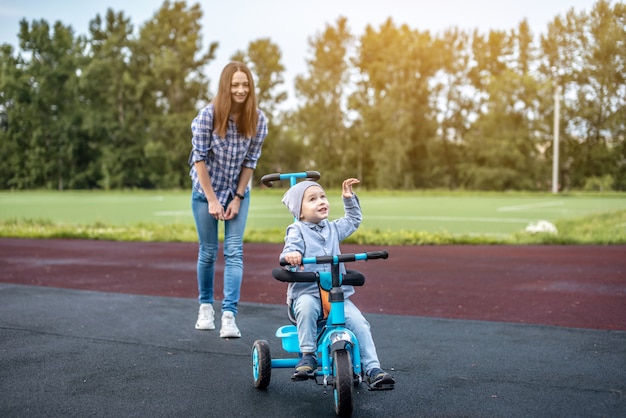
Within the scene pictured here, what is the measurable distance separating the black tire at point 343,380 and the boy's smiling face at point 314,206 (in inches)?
30.6

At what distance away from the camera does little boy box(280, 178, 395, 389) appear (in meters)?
3.67

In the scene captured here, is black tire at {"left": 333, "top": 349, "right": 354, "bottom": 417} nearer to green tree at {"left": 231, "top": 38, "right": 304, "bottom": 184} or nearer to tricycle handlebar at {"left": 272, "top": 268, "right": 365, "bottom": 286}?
tricycle handlebar at {"left": 272, "top": 268, "right": 365, "bottom": 286}

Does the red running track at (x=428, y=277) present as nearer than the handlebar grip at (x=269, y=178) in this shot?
No

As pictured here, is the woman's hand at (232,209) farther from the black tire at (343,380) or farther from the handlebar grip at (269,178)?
the black tire at (343,380)

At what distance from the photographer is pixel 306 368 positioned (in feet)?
12.1

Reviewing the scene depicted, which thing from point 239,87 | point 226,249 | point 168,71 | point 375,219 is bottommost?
point 375,219

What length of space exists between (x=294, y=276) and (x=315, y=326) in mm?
311

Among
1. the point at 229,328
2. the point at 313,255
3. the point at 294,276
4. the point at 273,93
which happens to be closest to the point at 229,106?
the point at 229,328

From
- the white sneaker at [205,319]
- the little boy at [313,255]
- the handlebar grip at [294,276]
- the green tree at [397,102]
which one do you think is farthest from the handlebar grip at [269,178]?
the green tree at [397,102]

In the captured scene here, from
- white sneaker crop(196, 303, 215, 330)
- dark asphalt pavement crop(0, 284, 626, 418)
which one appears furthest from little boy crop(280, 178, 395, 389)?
white sneaker crop(196, 303, 215, 330)

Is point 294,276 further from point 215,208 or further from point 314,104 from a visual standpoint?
point 314,104

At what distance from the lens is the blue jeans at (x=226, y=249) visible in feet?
18.0

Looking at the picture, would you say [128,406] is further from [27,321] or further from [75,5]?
[75,5]

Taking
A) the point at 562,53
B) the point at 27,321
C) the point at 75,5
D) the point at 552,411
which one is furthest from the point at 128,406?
the point at 562,53
